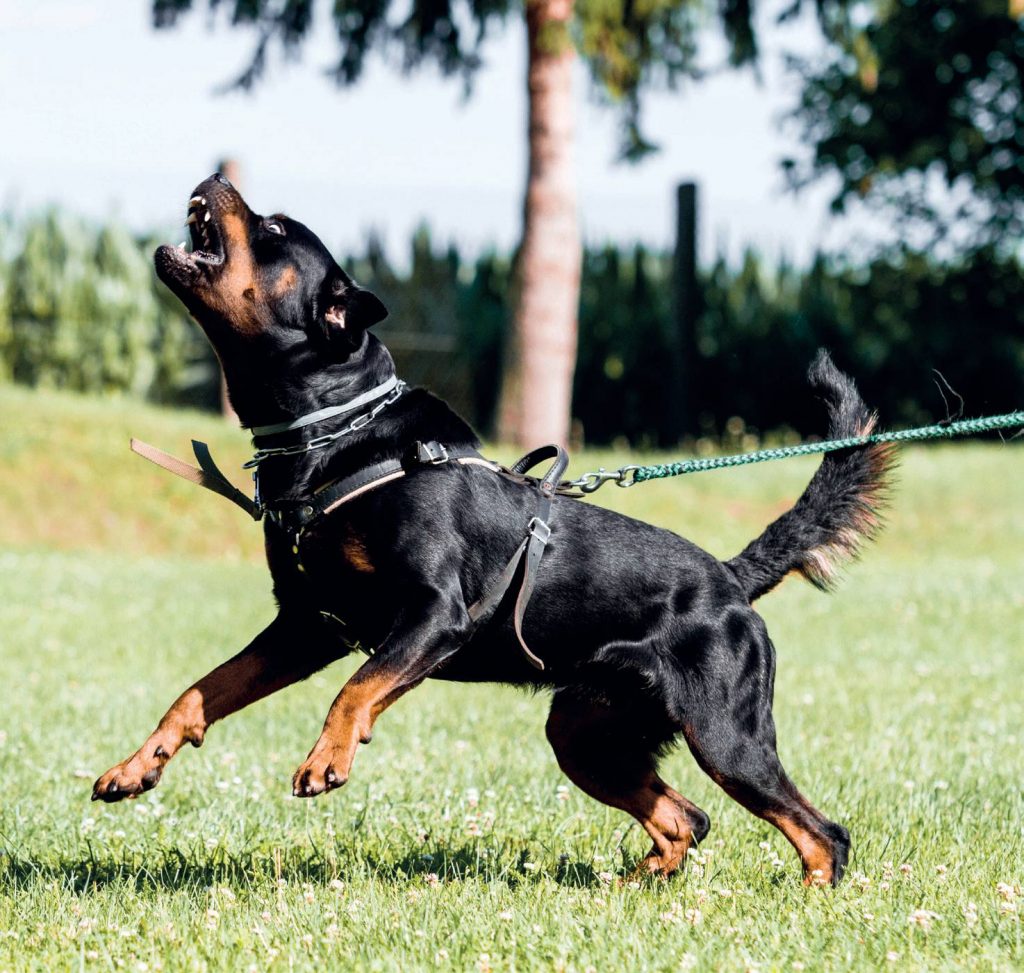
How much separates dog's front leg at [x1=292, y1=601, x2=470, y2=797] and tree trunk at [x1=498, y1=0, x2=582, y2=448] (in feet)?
43.3

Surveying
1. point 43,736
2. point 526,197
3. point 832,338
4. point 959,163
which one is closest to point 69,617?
point 43,736

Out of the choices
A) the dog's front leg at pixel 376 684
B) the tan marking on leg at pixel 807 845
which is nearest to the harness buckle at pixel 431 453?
the dog's front leg at pixel 376 684

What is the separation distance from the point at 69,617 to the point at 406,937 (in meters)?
7.18

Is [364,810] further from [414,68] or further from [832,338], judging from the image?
[832,338]

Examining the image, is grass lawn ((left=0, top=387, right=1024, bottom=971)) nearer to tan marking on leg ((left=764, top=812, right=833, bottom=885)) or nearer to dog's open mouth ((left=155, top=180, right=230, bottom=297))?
tan marking on leg ((left=764, top=812, right=833, bottom=885))

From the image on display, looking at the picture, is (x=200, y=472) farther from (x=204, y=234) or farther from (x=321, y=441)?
(x=204, y=234)

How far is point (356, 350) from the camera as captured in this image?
14.7 feet

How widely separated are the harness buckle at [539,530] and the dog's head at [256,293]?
2.48 feet

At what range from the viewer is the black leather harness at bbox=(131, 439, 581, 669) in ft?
13.9

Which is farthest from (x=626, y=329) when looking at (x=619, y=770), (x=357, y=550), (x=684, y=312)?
(x=357, y=550)

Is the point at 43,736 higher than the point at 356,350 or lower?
lower

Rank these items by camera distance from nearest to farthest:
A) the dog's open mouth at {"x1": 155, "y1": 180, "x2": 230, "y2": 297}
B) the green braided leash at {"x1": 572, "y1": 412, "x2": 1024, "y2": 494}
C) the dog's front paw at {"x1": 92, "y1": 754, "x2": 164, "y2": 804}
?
the dog's front paw at {"x1": 92, "y1": 754, "x2": 164, "y2": 804} → the dog's open mouth at {"x1": 155, "y1": 180, "x2": 230, "y2": 297} → the green braided leash at {"x1": 572, "y1": 412, "x2": 1024, "y2": 494}

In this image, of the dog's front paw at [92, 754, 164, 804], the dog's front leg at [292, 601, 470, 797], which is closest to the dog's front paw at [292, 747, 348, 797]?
the dog's front leg at [292, 601, 470, 797]

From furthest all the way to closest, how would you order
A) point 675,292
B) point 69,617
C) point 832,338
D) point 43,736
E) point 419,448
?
point 832,338, point 675,292, point 69,617, point 43,736, point 419,448
